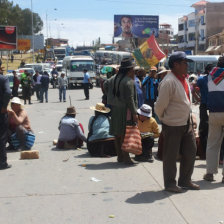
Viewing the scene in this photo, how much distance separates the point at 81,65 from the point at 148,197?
33.1 metres

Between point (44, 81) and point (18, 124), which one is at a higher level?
point (18, 124)

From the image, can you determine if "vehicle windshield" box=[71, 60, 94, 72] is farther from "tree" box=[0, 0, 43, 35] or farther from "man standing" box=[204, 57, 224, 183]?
"tree" box=[0, 0, 43, 35]

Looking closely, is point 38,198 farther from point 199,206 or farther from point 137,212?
point 199,206

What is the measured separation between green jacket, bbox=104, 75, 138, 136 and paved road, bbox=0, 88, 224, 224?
2.25ft

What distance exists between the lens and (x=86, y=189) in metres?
6.26

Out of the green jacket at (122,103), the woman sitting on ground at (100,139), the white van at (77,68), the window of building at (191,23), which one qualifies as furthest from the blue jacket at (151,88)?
the window of building at (191,23)

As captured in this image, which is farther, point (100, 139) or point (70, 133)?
point (70, 133)

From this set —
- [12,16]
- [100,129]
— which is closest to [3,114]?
[100,129]

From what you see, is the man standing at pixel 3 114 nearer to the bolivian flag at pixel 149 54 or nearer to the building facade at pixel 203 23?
the bolivian flag at pixel 149 54

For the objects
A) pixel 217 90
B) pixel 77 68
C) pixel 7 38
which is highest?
pixel 7 38

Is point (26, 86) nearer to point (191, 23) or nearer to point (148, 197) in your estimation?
point (148, 197)

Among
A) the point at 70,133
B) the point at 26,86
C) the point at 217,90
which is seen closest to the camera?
the point at 217,90

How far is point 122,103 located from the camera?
7.68 meters

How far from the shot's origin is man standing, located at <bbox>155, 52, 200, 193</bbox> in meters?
5.80
